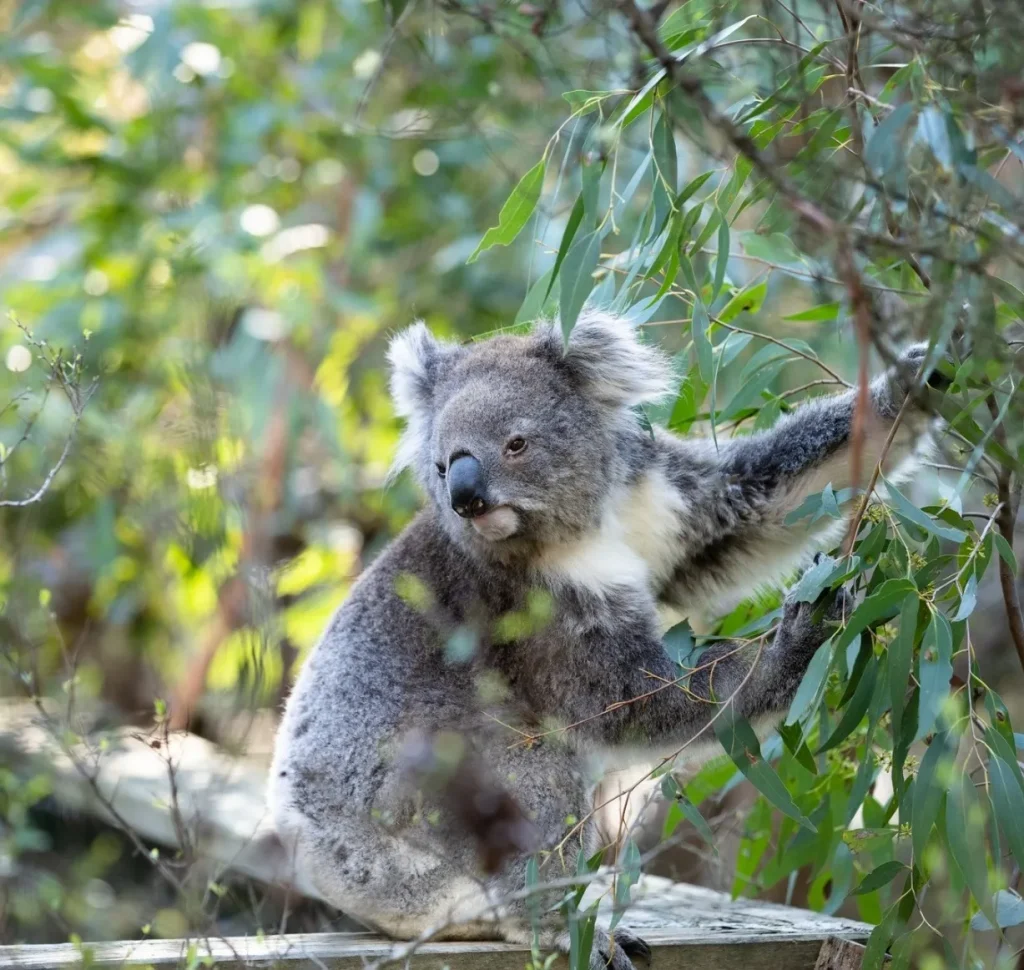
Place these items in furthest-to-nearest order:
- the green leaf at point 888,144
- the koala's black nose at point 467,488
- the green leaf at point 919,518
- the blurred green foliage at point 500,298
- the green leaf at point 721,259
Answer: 1. the koala's black nose at point 467,488
2. the green leaf at point 721,259
3. the green leaf at point 919,518
4. the blurred green foliage at point 500,298
5. the green leaf at point 888,144

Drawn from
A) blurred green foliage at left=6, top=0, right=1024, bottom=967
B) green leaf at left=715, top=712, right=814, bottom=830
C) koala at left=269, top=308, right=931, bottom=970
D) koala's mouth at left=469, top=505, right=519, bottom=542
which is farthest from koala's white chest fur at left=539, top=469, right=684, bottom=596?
green leaf at left=715, top=712, right=814, bottom=830

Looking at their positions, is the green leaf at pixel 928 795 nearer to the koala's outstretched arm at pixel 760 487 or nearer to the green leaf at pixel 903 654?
the green leaf at pixel 903 654

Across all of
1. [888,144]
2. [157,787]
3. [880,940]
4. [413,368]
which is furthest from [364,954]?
[157,787]

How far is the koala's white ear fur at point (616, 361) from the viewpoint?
2.88 metres

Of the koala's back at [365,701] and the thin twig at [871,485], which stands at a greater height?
the thin twig at [871,485]

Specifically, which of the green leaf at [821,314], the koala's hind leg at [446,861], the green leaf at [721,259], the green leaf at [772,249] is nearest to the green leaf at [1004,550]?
the green leaf at [721,259]

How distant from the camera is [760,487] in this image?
2.94m

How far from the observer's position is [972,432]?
2.23 m

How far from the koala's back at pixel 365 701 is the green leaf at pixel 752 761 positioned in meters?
0.72

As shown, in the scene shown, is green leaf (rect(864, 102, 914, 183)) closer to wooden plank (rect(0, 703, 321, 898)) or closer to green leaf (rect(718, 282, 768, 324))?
green leaf (rect(718, 282, 768, 324))

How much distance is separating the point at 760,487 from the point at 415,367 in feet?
2.90

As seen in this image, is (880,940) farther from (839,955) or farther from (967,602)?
(967,602)

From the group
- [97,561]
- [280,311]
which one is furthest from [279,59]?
[97,561]

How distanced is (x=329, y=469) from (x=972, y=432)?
508 cm
